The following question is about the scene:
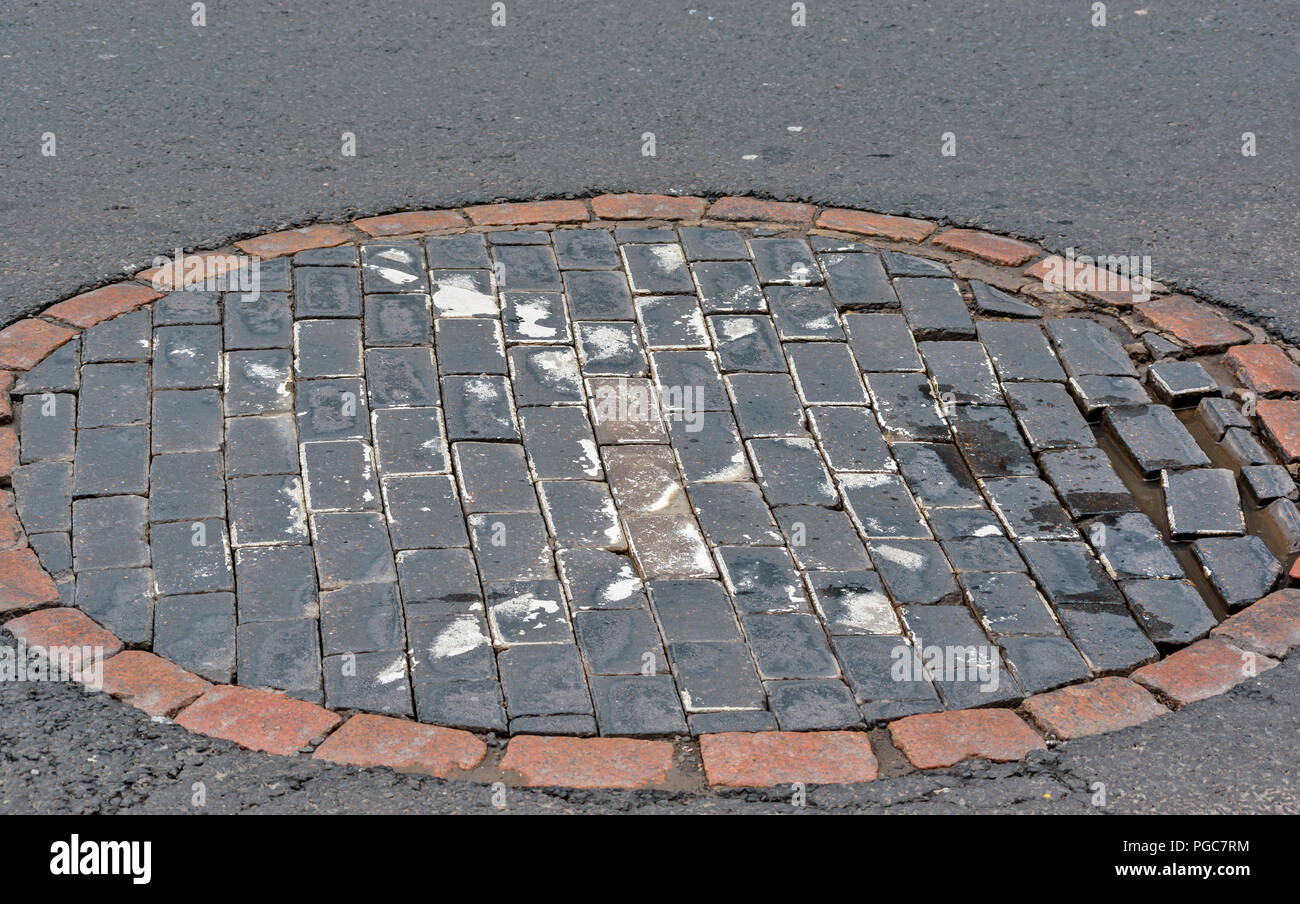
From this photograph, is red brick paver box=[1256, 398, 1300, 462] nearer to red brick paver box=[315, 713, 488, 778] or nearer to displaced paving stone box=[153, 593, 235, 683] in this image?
red brick paver box=[315, 713, 488, 778]

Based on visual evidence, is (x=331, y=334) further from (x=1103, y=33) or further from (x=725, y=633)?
(x=1103, y=33)

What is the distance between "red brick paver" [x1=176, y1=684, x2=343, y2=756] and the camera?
3668mm

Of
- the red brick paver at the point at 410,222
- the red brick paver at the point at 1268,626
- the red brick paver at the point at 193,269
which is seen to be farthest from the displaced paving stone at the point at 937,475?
the red brick paver at the point at 193,269

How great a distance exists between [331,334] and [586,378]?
99 cm

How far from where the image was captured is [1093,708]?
12.8ft

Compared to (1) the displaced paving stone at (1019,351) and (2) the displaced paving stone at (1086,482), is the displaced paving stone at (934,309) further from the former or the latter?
(2) the displaced paving stone at (1086,482)

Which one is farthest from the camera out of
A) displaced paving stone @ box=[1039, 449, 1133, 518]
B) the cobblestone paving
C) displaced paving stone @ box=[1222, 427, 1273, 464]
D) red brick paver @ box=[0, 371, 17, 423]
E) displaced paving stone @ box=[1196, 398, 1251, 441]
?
displaced paving stone @ box=[1196, 398, 1251, 441]

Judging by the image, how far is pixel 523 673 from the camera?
389cm

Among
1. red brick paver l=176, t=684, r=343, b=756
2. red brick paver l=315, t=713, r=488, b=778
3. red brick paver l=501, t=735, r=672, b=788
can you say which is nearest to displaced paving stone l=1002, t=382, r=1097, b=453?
red brick paver l=501, t=735, r=672, b=788

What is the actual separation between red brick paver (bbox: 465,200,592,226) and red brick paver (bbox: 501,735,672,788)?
276 cm

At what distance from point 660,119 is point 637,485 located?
8.71ft

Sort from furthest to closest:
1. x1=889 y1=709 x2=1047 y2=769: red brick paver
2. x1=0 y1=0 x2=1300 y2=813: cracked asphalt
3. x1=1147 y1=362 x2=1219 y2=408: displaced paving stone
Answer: x1=0 y1=0 x2=1300 y2=813: cracked asphalt < x1=1147 y1=362 x2=1219 y2=408: displaced paving stone < x1=889 y1=709 x2=1047 y2=769: red brick paver

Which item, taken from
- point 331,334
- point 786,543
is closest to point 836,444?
point 786,543

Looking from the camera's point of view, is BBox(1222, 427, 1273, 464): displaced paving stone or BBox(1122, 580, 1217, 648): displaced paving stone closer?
BBox(1122, 580, 1217, 648): displaced paving stone
